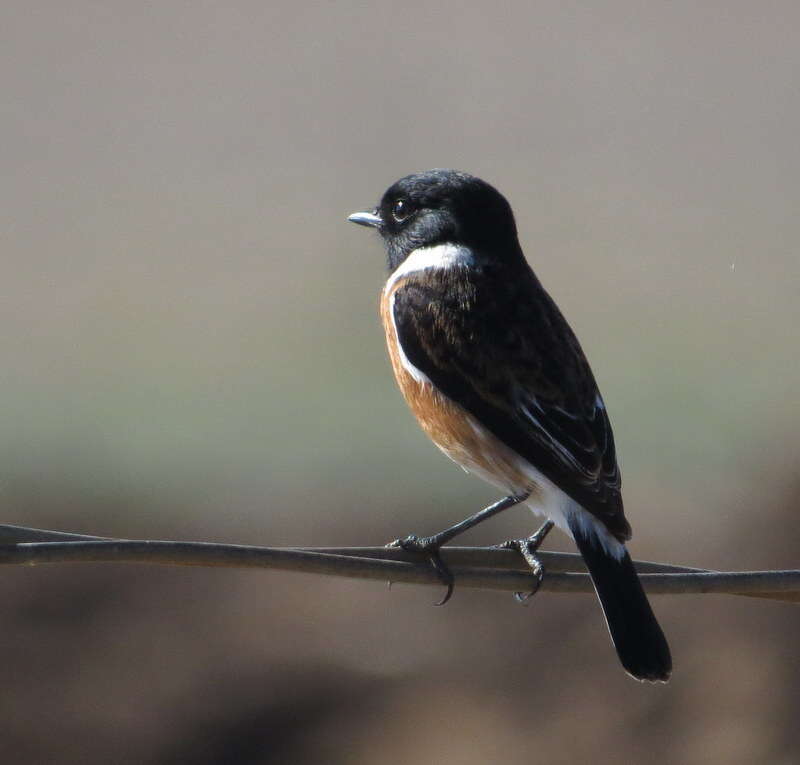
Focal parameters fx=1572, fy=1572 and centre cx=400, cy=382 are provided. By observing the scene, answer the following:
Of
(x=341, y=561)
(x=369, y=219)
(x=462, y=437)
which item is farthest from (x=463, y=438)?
(x=341, y=561)

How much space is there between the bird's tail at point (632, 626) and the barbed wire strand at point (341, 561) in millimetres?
344

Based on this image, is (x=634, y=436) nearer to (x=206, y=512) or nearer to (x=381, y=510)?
(x=381, y=510)

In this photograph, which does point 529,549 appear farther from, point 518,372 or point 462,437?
point 518,372

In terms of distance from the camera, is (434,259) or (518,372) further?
(434,259)

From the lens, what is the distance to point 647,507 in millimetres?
10016

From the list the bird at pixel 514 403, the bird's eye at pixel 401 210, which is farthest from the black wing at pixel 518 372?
the bird's eye at pixel 401 210

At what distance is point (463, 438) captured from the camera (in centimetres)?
517

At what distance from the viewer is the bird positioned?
181 inches

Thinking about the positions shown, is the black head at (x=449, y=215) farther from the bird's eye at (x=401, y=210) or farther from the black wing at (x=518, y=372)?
the black wing at (x=518, y=372)

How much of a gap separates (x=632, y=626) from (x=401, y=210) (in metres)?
2.28

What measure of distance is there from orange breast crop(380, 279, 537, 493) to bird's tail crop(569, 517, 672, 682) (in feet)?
2.02

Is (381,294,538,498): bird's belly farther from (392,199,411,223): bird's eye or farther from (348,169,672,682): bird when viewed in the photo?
(392,199,411,223): bird's eye

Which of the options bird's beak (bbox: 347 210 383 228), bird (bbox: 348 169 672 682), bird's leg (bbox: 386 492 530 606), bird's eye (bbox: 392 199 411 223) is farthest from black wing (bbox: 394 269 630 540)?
bird's beak (bbox: 347 210 383 228)

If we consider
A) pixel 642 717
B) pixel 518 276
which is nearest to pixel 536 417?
pixel 518 276
